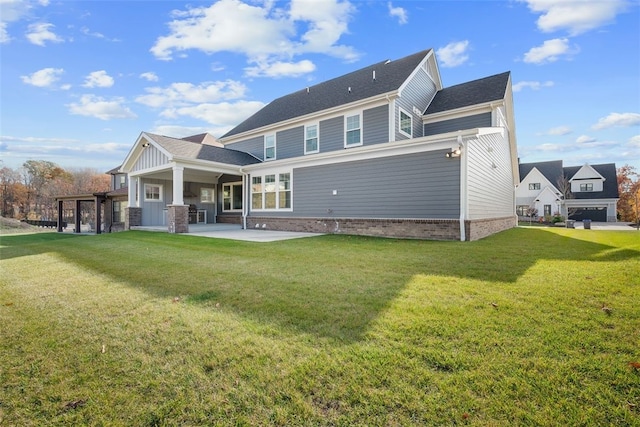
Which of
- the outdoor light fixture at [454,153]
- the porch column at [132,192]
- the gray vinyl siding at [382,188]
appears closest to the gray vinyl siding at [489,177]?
the outdoor light fixture at [454,153]

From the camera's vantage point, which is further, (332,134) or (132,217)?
(132,217)

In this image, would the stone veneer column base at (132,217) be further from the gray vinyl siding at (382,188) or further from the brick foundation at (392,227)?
the gray vinyl siding at (382,188)

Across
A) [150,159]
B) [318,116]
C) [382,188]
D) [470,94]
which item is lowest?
[382,188]

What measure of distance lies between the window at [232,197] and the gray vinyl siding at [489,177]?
12.7 metres

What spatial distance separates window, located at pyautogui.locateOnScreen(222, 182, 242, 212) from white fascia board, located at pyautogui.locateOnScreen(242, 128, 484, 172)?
4.50 m

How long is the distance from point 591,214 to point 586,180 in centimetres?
419

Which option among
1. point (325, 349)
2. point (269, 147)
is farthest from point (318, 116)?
point (325, 349)

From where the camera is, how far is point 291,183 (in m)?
14.0

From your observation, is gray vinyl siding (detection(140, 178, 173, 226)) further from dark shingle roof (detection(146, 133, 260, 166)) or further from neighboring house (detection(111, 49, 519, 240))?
dark shingle roof (detection(146, 133, 260, 166))

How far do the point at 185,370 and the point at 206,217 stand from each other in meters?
17.5

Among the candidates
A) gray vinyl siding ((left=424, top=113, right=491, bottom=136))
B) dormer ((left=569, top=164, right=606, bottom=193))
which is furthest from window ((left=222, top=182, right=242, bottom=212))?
dormer ((left=569, top=164, right=606, bottom=193))

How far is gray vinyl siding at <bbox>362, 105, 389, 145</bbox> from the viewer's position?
1317 centimetres

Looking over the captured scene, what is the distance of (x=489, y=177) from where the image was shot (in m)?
12.5

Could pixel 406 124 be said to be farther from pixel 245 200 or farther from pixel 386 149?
Answer: pixel 245 200
